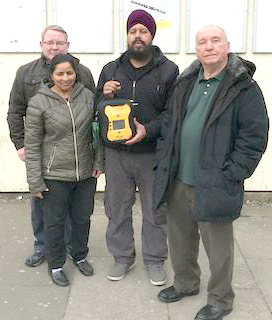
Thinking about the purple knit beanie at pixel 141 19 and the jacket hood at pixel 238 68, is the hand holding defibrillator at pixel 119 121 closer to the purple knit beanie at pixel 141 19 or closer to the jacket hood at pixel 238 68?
the purple knit beanie at pixel 141 19

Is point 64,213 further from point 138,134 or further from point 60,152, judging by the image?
point 138,134

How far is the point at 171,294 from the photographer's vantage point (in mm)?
3451

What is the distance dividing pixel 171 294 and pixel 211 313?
1.22 feet

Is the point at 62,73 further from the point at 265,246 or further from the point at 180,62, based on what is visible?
the point at 265,246

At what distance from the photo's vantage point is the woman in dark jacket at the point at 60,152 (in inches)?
134

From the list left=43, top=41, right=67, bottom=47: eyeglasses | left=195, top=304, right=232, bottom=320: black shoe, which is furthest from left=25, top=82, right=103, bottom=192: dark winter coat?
left=195, top=304, right=232, bottom=320: black shoe

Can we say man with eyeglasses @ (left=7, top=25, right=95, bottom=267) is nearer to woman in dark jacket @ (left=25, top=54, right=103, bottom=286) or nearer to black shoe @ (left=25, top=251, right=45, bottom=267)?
woman in dark jacket @ (left=25, top=54, right=103, bottom=286)

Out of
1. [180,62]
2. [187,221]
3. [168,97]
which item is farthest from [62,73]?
[180,62]

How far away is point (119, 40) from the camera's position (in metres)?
5.23

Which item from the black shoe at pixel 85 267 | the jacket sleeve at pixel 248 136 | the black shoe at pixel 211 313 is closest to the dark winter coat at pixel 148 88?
the jacket sleeve at pixel 248 136

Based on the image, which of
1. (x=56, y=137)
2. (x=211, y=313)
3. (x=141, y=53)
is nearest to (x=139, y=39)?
(x=141, y=53)

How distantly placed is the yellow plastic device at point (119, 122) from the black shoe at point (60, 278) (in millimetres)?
1178

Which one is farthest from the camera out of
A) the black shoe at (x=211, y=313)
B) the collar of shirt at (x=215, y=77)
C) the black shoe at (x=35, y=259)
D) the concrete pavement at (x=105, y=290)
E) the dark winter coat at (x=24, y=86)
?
the black shoe at (x=35, y=259)

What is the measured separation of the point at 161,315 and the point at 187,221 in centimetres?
68
